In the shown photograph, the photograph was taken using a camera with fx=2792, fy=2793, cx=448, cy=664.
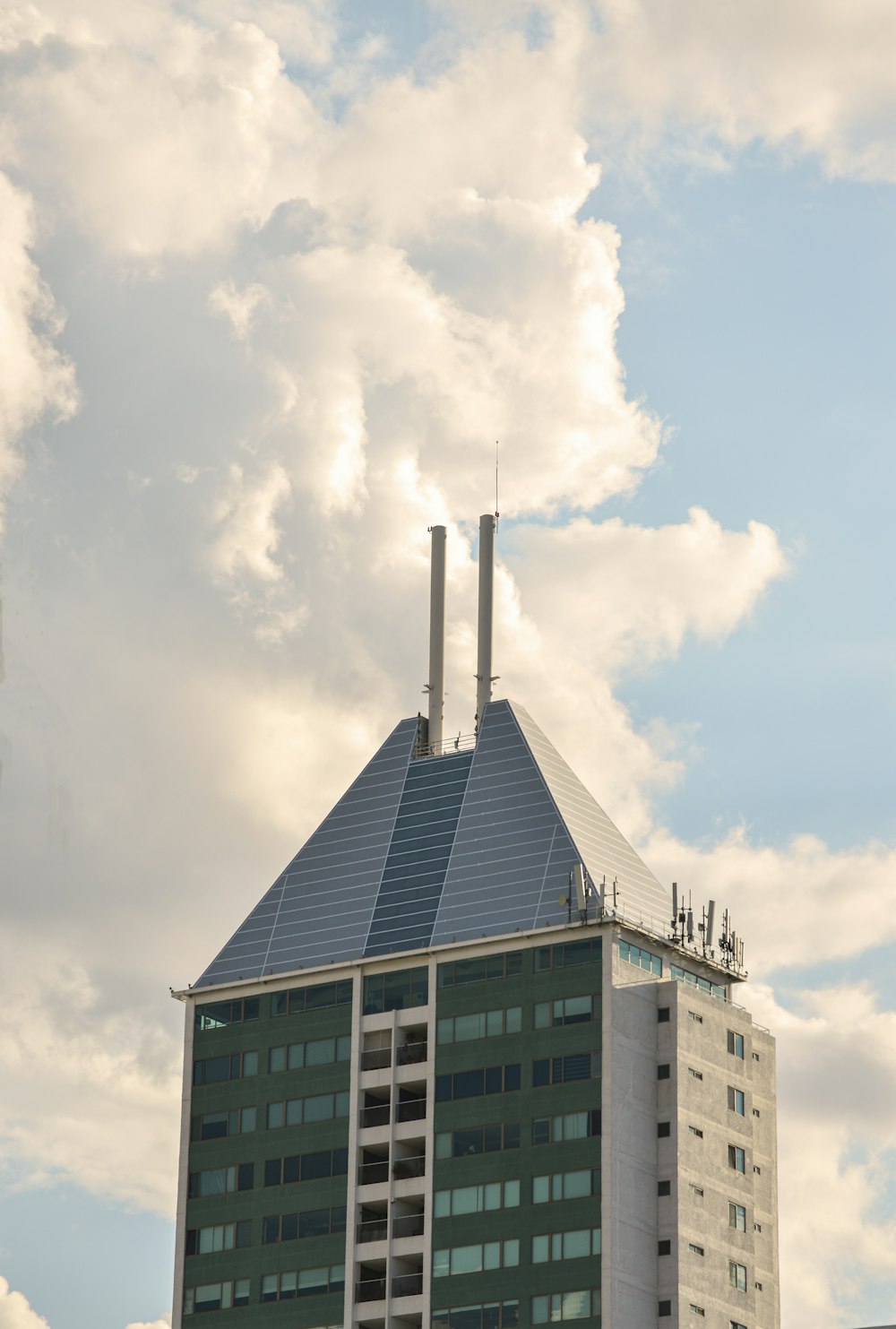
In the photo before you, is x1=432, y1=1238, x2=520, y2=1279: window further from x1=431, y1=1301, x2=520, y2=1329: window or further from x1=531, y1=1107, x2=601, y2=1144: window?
x1=531, y1=1107, x2=601, y2=1144: window

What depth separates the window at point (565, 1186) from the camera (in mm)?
193500

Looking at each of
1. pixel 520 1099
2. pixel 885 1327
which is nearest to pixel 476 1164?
pixel 520 1099

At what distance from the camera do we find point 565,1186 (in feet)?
638

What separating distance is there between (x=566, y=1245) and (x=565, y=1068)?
491 inches

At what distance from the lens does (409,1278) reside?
655 ft

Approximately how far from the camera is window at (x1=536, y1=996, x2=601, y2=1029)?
198 meters

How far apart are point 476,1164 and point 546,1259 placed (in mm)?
9235

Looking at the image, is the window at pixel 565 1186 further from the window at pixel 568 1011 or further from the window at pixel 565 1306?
the window at pixel 568 1011

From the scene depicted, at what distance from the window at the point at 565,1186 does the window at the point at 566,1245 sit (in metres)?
2.48

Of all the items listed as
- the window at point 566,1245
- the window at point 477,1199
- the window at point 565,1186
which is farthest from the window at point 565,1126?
the window at point 566,1245

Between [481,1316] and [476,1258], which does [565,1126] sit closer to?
[476,1258]

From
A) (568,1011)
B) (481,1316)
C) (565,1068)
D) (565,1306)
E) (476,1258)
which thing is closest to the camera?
(565,1306)

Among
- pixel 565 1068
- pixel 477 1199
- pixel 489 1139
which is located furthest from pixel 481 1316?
pixel 565 1068

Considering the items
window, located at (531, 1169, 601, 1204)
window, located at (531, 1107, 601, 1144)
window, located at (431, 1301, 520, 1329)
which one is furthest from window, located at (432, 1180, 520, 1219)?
window, located at (431, 1301, 520, 1329)
